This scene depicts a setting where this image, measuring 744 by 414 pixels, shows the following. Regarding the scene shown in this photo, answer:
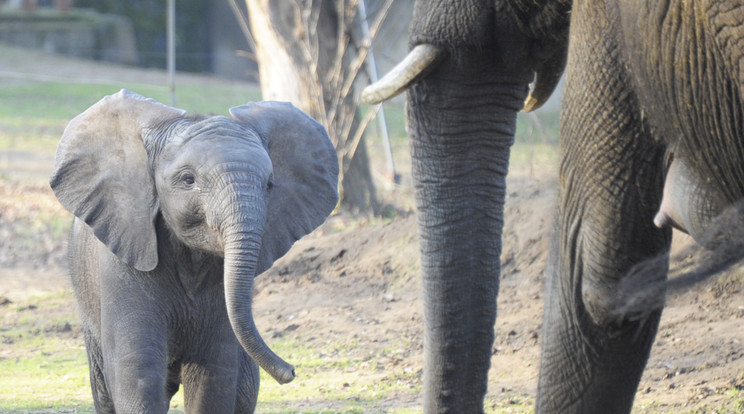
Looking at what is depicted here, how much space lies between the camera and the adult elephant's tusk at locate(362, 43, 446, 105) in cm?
409

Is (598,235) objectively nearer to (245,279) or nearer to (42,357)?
(245,279)

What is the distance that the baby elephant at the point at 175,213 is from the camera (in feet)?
13.4

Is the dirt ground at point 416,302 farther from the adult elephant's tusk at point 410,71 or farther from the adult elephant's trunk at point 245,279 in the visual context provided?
the adult elephant's trunk at point 245,279

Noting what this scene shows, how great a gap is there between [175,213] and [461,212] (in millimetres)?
1005

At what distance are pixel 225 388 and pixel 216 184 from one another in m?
0.87

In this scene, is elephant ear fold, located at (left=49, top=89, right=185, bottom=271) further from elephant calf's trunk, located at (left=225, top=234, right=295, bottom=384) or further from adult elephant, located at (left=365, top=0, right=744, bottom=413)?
adult elephant, located at (left=365, top=0, right=744, bottom=413)

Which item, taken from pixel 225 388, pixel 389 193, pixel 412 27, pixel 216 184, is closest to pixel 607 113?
pixel 412 27

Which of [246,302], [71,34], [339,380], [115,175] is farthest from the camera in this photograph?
[71,34]

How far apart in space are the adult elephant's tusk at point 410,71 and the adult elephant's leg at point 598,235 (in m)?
0.74

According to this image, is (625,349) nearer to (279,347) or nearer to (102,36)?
(279,347)

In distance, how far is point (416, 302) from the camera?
789 cm

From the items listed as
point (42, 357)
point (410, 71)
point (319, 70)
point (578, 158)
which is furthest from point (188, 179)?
point (319, 70)

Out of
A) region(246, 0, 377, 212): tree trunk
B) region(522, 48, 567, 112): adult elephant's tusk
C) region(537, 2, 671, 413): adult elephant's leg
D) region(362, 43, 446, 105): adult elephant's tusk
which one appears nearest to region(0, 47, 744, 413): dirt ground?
region(246, 0, 377, 212): tree trunk

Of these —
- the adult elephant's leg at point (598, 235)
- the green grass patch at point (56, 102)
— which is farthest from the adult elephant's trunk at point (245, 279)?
the green grass patch at point (56, 102)
